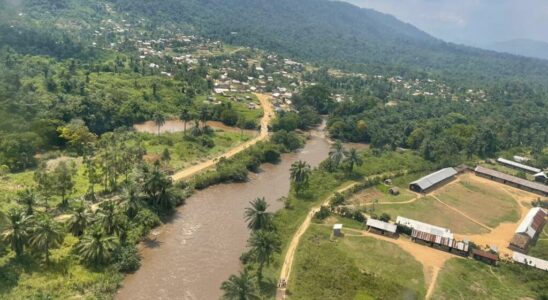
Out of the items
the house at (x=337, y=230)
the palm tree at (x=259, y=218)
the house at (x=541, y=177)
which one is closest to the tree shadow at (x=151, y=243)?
the palm tree at (x=259, y=218)

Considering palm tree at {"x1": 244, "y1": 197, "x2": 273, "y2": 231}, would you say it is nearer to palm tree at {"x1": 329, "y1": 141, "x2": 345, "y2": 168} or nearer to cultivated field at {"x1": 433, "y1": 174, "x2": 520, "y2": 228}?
palm tree at {"x1": 329, "y1": 141, "x2": 345, "y2": 168}

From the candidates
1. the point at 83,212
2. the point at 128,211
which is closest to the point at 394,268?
the point at 128,211

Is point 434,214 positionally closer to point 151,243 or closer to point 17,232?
point 151,243

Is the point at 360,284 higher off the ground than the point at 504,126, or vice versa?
the point at 504,126

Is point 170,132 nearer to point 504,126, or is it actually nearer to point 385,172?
point 385,172

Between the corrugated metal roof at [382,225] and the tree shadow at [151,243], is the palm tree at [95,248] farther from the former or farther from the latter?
the corrugated metal roof at [382,225]

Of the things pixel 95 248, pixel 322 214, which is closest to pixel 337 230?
pixel 322 214
